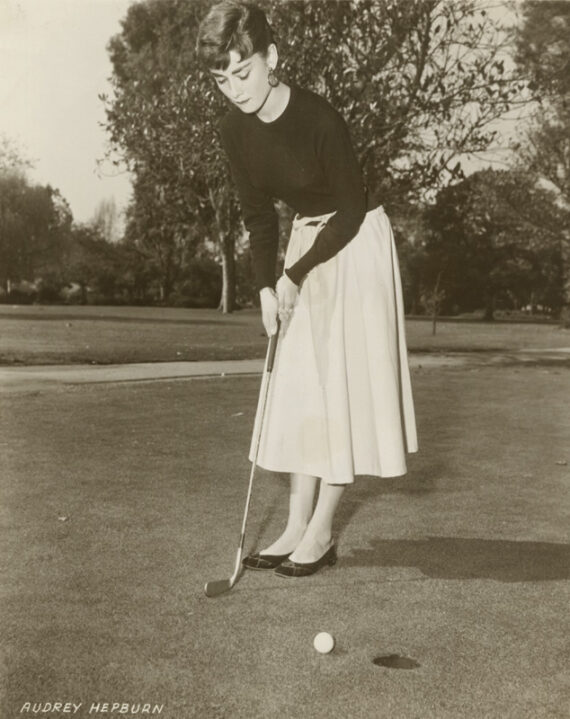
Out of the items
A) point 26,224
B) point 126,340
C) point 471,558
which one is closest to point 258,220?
point 471,558

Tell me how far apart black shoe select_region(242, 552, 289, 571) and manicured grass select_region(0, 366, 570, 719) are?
73mm

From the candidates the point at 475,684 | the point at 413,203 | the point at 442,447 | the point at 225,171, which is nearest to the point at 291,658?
the point at 475,684

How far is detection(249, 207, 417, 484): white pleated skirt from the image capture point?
3.70 m

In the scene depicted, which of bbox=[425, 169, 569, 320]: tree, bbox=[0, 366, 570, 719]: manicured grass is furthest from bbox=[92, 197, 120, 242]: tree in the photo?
bbox=[425, 169, 569, 320]: tree

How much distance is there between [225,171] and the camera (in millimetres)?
14008

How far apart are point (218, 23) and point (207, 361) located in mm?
11704

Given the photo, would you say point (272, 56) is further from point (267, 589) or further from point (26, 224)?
point (26, 224)

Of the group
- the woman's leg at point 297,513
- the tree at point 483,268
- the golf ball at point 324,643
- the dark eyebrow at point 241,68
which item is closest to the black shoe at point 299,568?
the woman's leg at point 297,513

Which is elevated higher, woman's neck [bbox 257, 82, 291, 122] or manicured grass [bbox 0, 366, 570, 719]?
woman's neck [bbox 257, 82, 291, 122]

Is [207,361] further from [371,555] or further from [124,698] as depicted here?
[124,698]

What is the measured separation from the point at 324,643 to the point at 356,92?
11297mm

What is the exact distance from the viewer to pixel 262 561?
3.82 metres

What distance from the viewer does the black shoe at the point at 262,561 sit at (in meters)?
3.79

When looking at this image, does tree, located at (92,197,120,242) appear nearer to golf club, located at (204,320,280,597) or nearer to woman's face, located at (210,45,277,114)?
golf club, located at (204,320,280,597)
